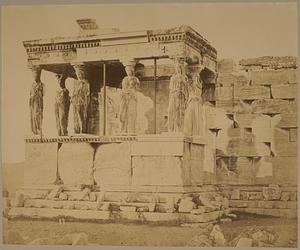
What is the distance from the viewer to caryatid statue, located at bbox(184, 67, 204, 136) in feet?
16.9

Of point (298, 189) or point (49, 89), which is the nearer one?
point (298, 189)

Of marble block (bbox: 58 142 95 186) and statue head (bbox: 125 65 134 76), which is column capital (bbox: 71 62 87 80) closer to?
statue head (bbox: 125 65 134 76)

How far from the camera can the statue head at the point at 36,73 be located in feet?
17.6

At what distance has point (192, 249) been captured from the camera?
5074mm

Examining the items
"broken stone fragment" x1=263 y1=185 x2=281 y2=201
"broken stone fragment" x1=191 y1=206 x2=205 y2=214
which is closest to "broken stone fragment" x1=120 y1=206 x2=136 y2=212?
"broken stone fragment" x1=191 y1=206 x2=205 y2=214

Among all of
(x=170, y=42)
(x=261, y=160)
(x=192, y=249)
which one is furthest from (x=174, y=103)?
(x=192, y=249)

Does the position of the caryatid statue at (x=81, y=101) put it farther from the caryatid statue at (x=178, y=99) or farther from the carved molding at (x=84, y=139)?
the caryatid statue at (x=178, y=99)

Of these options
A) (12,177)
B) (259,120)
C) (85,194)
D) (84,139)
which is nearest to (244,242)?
(259,120)

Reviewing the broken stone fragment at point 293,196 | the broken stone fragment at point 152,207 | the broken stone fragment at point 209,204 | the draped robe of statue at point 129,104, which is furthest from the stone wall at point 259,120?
the draped robe of statue at point 129,104

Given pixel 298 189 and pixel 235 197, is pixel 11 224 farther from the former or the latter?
pixel 298 189

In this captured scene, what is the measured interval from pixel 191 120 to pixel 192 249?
118cm

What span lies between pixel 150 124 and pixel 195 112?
1.43 feet

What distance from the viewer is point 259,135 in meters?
5.09

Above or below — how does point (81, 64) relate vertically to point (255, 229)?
above
